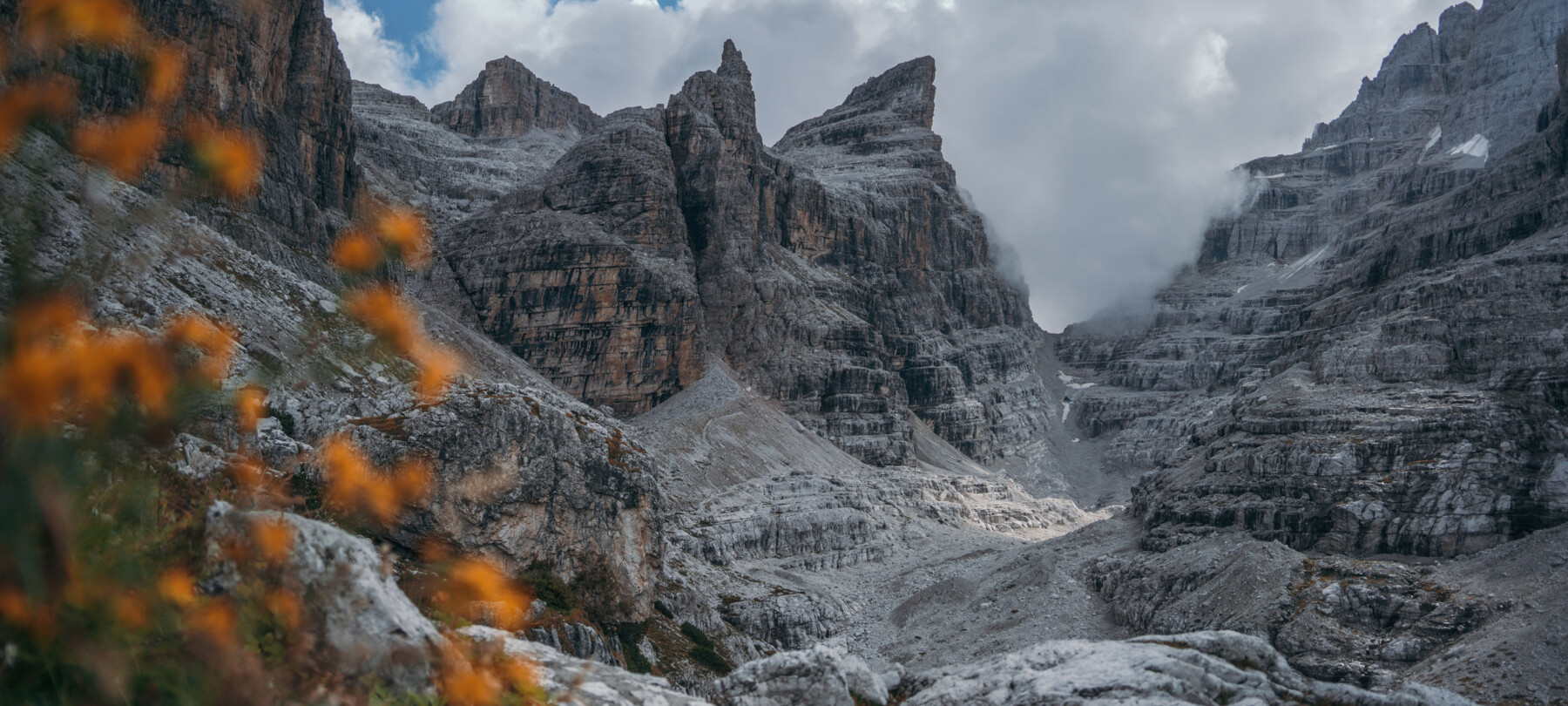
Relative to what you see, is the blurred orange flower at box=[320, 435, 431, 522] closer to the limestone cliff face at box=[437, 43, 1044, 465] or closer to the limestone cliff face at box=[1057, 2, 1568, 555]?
the limestone cliff face at box=[1057, 2, 1568, 555]

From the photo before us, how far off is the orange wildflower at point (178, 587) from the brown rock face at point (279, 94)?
2023 inches

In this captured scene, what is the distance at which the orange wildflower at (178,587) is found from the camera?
9.30m

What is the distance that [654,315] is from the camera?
432 ft

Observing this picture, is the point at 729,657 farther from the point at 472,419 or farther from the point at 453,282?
the point at 453,282

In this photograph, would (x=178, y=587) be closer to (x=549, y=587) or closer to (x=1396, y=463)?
(x=549, y=587)

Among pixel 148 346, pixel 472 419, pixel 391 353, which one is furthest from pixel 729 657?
pixel 148 346

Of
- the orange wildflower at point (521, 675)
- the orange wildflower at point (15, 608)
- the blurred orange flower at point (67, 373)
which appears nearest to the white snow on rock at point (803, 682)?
the orange wildflower at point (521, 675)

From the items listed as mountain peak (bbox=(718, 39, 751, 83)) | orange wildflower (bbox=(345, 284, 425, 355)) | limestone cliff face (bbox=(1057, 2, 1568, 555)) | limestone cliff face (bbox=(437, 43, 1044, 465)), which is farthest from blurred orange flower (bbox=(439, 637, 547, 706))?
mountain peak (bbox=(718, 39, 751, 83))

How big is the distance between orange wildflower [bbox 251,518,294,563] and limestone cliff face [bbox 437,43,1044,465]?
386 ft

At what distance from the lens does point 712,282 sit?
149250 mm

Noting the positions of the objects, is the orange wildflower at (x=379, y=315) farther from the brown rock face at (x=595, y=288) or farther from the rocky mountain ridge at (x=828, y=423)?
the brown rock face at (x=595, y=288)

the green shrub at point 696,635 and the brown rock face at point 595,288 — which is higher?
the brown rock face at point 595,288

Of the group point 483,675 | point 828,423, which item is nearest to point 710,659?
point 483,675

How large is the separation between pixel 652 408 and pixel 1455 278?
9422cm
